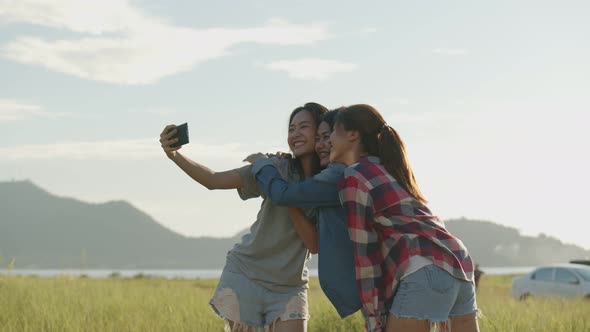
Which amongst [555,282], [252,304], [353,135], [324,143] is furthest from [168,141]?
[555,282]

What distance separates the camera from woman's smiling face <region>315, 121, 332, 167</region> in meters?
4.39

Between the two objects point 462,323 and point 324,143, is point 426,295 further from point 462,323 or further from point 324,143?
point 324,143

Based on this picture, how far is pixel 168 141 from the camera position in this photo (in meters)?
4.52

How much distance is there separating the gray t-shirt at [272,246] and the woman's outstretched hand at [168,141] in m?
0.39

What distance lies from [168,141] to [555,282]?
56.8ft

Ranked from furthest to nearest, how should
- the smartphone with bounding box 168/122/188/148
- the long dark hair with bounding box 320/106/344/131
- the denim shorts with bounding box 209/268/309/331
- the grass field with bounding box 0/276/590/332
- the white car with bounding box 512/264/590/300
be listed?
the white car with bounding box 512/264/590/300
the grass field with bounding box 0/276/590/332
the denim shorts with bounding box 209/268/309/331
the smartphone with bounding box 168/122/188/148
the long dark hair with bounding box 320/106/344/131

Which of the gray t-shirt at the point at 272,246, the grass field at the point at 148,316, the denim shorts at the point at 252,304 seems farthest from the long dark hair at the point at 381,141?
the grass field at the point at 148,316

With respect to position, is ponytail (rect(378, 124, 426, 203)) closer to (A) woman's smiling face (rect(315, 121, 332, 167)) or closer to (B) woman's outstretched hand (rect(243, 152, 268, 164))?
(A) woman's smiling face (rect(315, 121, 332, 167))

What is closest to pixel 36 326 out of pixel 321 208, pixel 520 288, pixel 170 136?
pixel 170 136

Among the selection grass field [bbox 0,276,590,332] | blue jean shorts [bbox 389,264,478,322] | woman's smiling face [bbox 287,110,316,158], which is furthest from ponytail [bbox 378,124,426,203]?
grass field [bbox 0,276,590,332]

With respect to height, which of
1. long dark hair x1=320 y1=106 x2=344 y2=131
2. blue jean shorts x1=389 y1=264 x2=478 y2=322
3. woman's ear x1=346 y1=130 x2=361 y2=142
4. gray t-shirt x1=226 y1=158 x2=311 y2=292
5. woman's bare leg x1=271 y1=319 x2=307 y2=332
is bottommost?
woman's bare leg x1=271 y1=319 x2=307 y2=332

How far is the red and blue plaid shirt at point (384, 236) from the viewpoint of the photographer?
3.76 m

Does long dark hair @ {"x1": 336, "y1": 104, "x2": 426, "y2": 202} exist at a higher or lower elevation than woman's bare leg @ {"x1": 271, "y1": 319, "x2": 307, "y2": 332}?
higher

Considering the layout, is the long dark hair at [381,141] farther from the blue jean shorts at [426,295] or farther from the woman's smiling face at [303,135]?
the woman's smiling face at [303,135]
